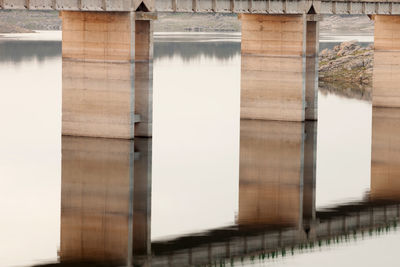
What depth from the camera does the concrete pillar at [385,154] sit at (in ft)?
184

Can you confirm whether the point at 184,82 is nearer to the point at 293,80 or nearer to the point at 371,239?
the point at 293,80

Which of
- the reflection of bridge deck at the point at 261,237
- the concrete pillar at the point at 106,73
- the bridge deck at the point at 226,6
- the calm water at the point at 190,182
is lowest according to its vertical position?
the reflection of bridge deck at the point at 261,237

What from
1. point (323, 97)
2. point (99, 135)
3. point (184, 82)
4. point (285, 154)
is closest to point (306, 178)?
point (285, 154)

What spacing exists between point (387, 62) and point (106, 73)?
96.4 feet

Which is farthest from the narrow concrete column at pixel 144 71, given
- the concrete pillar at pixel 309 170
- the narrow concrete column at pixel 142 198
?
the concrete pillar at pixel 309 170

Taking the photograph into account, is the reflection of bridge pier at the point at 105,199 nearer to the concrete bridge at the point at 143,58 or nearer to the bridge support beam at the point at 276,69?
the concrete bridge at the point at 143,58

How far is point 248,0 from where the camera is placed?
7325 centimetres

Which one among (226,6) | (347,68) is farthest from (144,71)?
(347,68)

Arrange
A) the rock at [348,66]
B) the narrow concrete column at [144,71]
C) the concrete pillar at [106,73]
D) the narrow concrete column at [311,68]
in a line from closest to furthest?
1. the concrete pillar at [106,73]
2. the narrow concrete column at [144,71]
3. the narrow concrete column at [311,68]
4. the rock at [348,66]

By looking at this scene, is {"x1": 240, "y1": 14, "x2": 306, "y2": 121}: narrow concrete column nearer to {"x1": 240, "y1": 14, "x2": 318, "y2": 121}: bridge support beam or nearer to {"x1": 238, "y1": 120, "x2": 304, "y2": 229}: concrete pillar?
{"x1": 240, "y1": 14, "x2": 318, "y2": 121}: bridge support beam

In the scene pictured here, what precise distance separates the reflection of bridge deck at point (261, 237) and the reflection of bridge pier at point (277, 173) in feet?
3.31

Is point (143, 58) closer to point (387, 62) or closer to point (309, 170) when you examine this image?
point (309, 170)

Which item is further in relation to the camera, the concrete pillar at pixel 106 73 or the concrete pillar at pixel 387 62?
the concrete pillar at pixel 387 62

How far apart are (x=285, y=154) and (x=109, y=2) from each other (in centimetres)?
1186
